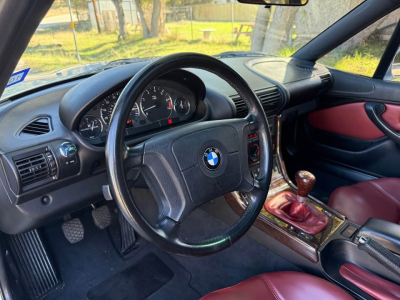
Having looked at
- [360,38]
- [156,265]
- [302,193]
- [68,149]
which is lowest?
[156,265]

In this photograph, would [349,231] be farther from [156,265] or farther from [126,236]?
[126,236]

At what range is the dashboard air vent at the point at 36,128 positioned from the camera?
1.28 metres

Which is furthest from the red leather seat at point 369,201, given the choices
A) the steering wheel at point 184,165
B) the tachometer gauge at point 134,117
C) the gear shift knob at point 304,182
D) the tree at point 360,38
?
the tachometer gauge at point 134,117

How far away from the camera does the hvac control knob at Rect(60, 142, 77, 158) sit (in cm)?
127

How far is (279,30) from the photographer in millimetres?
2947

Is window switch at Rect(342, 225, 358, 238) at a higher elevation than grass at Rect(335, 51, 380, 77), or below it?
below

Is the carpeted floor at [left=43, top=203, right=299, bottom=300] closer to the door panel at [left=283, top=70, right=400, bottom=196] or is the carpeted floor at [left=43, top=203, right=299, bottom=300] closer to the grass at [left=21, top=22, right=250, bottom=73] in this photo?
the grass at [left=21, top=22, right=250, bottom=73]

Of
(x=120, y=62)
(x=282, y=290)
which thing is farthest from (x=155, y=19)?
(x=282, y=290)

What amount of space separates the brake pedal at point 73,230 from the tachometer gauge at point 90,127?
75 centimetres

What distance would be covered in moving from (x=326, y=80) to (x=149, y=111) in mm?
1448

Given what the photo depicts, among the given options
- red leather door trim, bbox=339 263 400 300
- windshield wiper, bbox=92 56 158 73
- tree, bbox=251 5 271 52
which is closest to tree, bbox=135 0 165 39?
windshield wiper, bbox=92 56 158 73

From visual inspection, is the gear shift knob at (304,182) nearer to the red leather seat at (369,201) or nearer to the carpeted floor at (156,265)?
the red leather seat at (369,201)

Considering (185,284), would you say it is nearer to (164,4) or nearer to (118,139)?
(118,139)

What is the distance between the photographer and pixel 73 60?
150 cm
